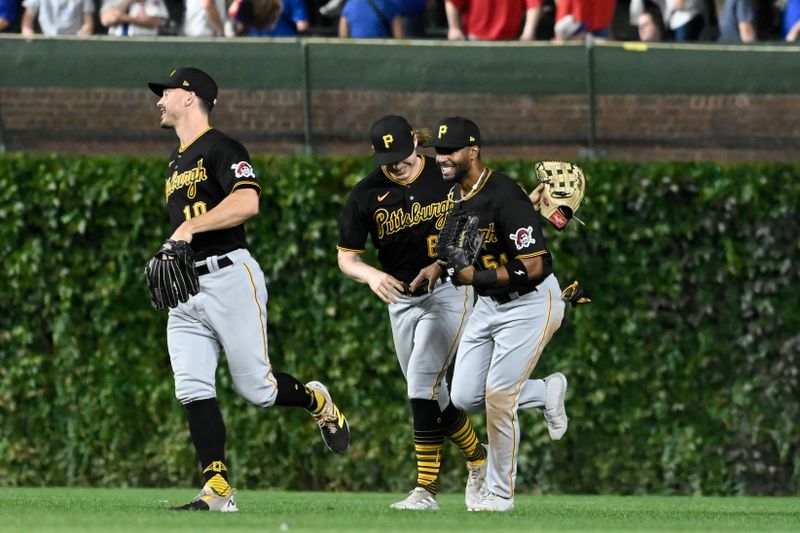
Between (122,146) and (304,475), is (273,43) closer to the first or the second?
(122,146)

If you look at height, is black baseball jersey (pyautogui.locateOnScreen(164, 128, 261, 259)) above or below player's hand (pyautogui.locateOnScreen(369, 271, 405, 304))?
above

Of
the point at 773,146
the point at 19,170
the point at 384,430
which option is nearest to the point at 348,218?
the point at 384,430

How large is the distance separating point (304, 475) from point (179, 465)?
959mm

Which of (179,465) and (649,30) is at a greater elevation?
(649,30)

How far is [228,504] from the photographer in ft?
28.3

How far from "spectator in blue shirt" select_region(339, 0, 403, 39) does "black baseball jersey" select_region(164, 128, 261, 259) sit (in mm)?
5999

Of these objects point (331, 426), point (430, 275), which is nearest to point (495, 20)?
point (430, 275)

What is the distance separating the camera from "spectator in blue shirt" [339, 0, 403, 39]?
14594 millimetres

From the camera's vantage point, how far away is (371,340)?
1252cm

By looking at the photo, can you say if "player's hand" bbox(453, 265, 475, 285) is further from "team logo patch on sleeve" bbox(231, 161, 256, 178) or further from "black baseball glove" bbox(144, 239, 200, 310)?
"black baseball glove" bbox(144, 239, 200, 310)

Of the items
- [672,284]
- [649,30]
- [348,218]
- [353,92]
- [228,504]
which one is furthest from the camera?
[649,30]

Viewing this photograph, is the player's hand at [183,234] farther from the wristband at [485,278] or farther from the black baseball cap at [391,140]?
the wristband at [485,278]

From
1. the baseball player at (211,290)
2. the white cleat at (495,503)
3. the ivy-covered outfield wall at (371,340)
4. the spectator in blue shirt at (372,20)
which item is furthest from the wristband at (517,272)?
the spectator in blue shirt at (372,20)

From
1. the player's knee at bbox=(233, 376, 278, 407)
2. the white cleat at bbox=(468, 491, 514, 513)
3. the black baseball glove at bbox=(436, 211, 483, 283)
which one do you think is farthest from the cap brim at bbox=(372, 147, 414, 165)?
the white cleat at bbox=(468, 491, 514, 513)
